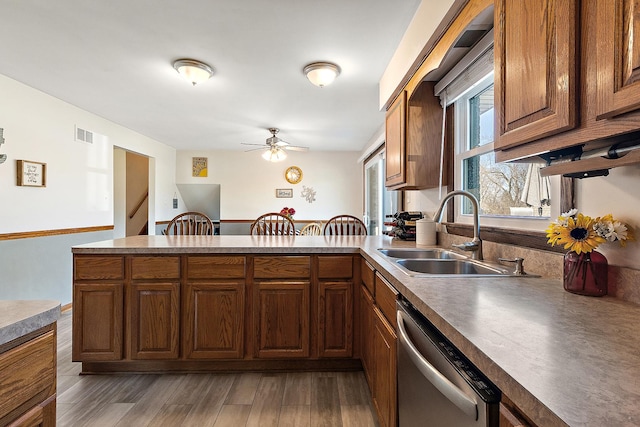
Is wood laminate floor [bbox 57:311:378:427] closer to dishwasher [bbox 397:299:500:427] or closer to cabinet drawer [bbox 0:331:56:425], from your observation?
dishwasher [bbox 397:299:500:427]

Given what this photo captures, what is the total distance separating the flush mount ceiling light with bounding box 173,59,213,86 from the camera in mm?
2625

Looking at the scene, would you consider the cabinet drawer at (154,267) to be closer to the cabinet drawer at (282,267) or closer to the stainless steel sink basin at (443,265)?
the cabinet drawer at (282,267)

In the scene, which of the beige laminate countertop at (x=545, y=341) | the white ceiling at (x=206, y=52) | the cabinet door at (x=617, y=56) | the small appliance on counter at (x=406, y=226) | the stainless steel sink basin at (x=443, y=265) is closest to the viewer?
the beige laminate countertop at (x=545, y=341)

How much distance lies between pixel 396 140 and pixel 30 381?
7.83ft

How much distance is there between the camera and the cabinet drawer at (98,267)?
81.0 inches

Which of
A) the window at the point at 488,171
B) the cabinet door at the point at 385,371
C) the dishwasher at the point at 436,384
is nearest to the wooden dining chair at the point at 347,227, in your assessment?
the window at the point at 488,171

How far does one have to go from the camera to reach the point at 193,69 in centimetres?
266

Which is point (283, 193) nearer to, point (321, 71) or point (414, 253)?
point (321, 71)

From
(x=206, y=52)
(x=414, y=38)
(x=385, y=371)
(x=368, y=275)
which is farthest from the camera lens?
(x=206, y=52)

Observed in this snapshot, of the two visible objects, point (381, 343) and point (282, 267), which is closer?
point (381, 343)

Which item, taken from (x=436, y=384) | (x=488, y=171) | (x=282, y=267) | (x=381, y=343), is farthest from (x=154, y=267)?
(x=488, y=171)

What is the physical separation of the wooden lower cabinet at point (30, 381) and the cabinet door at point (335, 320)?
1516 mm

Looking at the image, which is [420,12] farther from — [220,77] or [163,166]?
[163,166]

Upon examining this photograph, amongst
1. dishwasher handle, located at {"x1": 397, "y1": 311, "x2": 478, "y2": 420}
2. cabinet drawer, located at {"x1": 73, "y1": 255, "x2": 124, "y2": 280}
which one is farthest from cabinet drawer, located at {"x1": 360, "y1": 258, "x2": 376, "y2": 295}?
cabinet drawer, located at {"x1": 73, "y1": 255, "x2": 124, "y2": 280}
